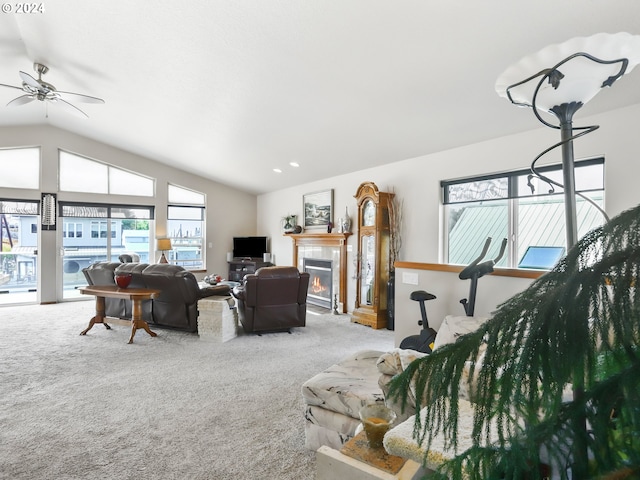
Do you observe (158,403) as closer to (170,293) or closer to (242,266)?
(170,293)

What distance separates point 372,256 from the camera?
5.38 metres

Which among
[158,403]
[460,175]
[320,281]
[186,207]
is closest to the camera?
[158,403]

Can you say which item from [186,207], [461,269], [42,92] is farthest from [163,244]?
[461,269]

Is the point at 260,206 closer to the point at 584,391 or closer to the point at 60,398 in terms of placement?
the point at 60,398

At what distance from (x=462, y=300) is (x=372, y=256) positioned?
2.66m

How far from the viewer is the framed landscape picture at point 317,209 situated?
6.64 metres

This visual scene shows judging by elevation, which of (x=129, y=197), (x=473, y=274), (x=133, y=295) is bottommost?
(x=133, y=295)

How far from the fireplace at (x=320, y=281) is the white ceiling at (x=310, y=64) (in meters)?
1.95

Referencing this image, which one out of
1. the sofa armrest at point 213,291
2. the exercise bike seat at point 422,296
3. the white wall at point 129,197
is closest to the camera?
the exercise bike seat at point 422,296

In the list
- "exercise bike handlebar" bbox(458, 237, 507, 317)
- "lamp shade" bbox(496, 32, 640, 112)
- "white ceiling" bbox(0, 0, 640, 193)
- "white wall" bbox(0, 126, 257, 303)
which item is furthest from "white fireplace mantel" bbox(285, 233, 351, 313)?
"lamp shade" bbox(496, 32, 640, 112)

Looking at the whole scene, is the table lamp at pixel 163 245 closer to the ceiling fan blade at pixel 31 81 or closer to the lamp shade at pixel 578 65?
the ceiling fan blade at pixel 31 81

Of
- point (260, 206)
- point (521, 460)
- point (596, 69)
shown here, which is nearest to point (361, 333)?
point (596, 69)

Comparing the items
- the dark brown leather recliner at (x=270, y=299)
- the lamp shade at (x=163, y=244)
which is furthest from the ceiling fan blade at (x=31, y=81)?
the lamp shade at (x=163, y=244)

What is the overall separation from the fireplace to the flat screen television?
191 cm
